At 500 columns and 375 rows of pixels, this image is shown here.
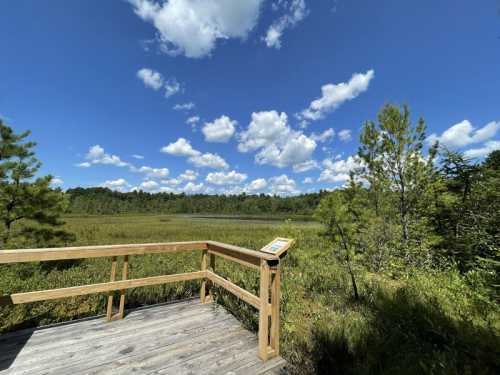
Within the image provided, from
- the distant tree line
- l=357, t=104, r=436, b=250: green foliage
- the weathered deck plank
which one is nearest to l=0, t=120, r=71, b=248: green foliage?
the weathered deck plank

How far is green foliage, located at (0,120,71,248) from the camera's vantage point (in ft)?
19.8

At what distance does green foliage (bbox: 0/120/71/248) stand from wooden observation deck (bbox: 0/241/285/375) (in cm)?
484

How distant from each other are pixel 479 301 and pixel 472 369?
2511 millimetres

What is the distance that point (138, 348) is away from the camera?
107 inches

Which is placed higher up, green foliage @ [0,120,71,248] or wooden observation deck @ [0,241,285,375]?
green foliage @ [0,120,71,248]

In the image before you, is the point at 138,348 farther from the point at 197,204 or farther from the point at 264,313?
the point at 197,204

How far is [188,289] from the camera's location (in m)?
4.99

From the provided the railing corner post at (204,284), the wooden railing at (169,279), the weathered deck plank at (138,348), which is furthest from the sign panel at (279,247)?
the railing corner post at (204,284)

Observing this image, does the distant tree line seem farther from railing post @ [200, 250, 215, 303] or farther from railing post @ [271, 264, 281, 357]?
railing post @ [271, 264, 281, 357]

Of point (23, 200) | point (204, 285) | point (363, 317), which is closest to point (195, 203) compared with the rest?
point (23, 200)

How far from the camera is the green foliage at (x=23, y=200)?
19.8 feet

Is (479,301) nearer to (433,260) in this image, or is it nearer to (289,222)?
(433,260)

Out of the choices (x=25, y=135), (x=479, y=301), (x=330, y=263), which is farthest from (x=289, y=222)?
(x=25, y=135)

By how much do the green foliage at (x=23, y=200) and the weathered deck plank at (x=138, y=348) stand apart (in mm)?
4811
